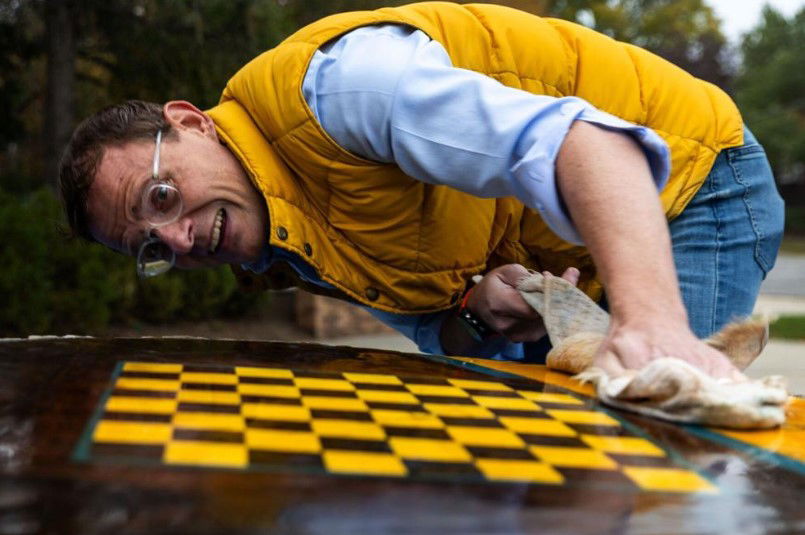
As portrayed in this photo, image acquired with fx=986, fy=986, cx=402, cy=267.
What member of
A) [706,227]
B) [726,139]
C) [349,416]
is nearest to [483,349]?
[706,227]

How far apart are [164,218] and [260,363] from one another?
425 mm

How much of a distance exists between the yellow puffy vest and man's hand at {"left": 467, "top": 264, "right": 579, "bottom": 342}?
62mm

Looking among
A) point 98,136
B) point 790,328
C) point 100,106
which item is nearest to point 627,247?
point 98,136

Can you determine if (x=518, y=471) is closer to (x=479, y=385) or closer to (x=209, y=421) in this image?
(x=209, y=421)

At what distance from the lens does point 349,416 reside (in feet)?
3.66

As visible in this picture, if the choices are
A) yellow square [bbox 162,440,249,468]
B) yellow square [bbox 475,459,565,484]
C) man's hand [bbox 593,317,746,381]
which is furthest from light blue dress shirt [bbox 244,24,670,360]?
yellow square [bbox 162,440,249,468]

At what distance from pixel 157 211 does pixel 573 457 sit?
1.06 m

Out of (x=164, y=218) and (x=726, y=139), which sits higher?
(x=726, y=139)

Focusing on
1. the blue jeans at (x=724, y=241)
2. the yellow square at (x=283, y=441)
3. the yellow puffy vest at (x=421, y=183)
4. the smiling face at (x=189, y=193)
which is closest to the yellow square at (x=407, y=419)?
the yellow square at (x=283, y=441)

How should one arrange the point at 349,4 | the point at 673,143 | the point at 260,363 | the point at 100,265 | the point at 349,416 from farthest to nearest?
the point at 349,4
the point at 100,265
the point at 673,143
the point at 260,363
the point at 349,416

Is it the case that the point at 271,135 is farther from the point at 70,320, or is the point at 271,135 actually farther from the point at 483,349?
the point at 70,320

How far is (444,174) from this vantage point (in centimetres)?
154

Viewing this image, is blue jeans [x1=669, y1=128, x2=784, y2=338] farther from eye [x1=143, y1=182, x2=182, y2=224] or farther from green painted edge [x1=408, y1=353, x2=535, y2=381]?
eye [x1=143, y1=182, x2=182, y2=224]

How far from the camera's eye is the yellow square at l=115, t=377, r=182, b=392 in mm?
1225
